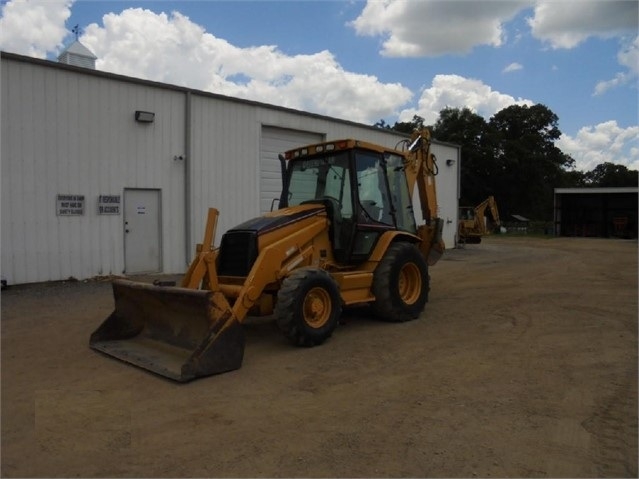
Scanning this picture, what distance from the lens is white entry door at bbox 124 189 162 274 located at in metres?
12.9

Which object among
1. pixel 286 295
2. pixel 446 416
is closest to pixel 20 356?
pixel 286 295

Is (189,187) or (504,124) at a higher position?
(504,124)

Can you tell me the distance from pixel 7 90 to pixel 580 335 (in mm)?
11021

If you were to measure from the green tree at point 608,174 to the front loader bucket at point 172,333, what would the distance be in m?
69.5

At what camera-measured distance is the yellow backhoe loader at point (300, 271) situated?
5863mm

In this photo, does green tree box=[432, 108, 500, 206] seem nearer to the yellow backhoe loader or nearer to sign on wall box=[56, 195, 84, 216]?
sign on wall box=[56, 195, 84, 216]

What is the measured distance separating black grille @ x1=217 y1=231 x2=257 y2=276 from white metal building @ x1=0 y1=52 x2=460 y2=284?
6.11 meters

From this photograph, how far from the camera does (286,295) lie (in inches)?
245

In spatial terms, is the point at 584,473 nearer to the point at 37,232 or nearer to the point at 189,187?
the point at 37,232

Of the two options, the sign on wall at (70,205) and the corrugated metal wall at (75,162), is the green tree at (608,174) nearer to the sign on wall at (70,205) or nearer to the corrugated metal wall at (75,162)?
the corrugated metal wall at (75,162)

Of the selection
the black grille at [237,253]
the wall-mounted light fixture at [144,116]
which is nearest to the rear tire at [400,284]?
the black grille at [237,253]

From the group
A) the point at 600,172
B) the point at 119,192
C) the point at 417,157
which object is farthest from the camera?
the point at 600,172

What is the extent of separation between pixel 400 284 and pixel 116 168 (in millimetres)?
7605

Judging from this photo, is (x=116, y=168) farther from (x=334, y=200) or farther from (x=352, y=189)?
(x=352, y=189)
